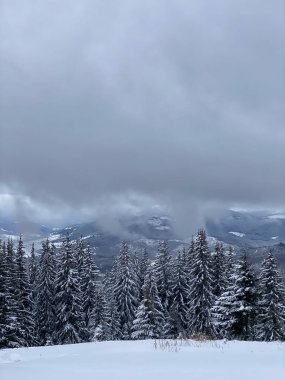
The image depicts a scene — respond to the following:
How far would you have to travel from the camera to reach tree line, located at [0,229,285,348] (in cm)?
3153

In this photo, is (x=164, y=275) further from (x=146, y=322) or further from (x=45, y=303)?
(x=45, y=303)

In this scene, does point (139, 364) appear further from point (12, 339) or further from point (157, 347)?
point (12, 339)

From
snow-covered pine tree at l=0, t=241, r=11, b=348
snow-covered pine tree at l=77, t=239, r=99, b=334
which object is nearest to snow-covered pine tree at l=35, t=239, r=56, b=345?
snow-covered pine tree at l=77, t=239, r=99, b=334

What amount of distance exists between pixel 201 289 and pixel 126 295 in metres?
10.5

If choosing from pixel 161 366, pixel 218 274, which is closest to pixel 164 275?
pixel 218 274

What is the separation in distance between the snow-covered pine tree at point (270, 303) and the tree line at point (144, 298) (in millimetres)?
88

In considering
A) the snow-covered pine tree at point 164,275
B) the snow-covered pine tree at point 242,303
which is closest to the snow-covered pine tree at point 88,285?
the snow-covered pine tree at point 164,275

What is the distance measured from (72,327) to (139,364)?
33.9 metres

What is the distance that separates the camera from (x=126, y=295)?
153ft

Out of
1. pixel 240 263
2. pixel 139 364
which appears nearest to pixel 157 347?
pixel 139 364

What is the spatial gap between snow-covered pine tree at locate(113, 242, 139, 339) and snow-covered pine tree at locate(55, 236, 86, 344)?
6.52 meters

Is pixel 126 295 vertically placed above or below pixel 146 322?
above

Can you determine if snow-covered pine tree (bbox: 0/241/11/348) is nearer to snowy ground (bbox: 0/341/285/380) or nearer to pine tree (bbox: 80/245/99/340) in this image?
pine tree (bbox: 80/245/99/340)

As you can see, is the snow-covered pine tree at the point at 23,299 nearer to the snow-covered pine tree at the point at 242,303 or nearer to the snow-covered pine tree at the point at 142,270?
the snow-covered pine tree at the point at 142,270
